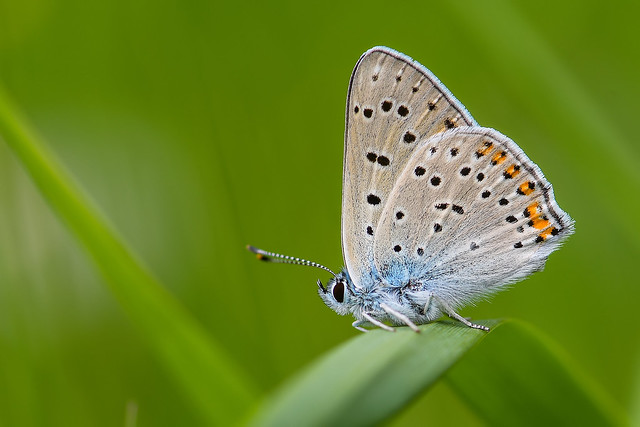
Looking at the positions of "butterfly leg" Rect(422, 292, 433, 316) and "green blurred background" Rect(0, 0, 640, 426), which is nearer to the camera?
"butterfly leg" Rect(422, 292, 433, 316)

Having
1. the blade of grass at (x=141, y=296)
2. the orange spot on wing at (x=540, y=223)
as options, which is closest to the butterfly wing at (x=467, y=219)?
the orange spot on wing at (x=540, y=223)

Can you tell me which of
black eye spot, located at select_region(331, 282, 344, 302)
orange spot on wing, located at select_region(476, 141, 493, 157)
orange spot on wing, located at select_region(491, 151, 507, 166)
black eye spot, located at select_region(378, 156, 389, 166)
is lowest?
black eye spot, located at select_region(331, 282, 344, 302)

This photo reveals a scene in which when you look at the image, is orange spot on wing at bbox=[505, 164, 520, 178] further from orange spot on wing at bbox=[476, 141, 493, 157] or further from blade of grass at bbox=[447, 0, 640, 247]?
blade of grass at bbox=[447, 0, 640, 247]

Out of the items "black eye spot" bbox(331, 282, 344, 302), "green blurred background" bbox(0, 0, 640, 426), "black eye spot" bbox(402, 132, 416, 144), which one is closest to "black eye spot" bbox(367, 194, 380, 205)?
"black eye spot" bbox(402, 132, 416, 144)

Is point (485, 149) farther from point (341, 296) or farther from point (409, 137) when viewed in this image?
point (341, 296)

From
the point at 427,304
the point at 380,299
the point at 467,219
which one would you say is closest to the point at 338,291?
the point at 380,299

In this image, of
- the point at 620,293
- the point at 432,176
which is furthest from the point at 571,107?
the point at 620,293
